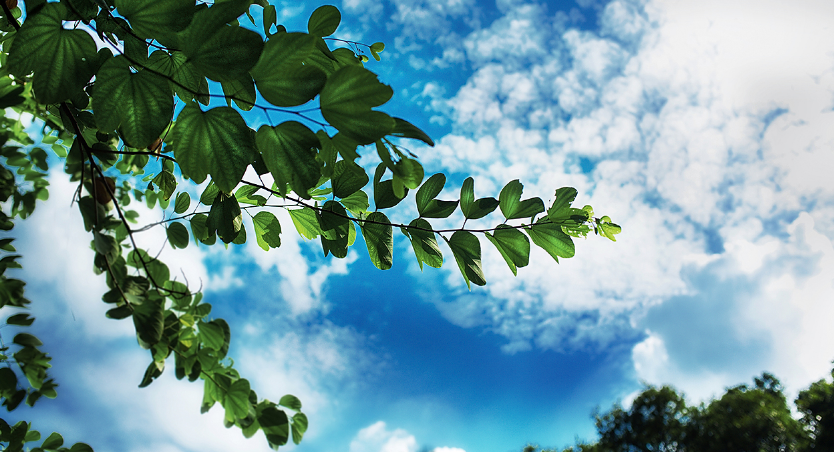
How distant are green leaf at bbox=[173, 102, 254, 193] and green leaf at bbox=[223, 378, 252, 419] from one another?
830 millimetres

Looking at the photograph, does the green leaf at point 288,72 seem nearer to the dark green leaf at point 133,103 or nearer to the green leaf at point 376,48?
the dark green leaf at point 133,103

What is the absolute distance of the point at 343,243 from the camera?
768 mm

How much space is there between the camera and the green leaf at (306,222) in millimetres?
783

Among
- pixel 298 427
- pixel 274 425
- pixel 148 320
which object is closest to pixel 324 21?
pixel 148 320

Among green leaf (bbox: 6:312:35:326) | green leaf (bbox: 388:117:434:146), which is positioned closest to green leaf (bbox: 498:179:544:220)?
green leaf (bbox: 388:117:434:146)

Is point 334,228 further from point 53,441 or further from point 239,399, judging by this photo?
point 53,441

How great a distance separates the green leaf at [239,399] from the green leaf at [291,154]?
89cm

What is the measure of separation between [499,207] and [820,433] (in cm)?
1949

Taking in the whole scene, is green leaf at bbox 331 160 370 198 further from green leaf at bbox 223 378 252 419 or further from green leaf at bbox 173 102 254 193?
green leaf at bbox 223 378 252 419

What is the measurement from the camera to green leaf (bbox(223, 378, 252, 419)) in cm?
110

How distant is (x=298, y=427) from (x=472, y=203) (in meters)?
1.05

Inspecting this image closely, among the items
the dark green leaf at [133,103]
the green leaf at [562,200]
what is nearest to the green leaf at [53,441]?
the dark green leaf at [133,103]

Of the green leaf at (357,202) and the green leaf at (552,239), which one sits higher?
the green leaf at (357,202)

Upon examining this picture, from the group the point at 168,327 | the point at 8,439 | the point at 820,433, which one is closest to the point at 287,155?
the point at 168,327
